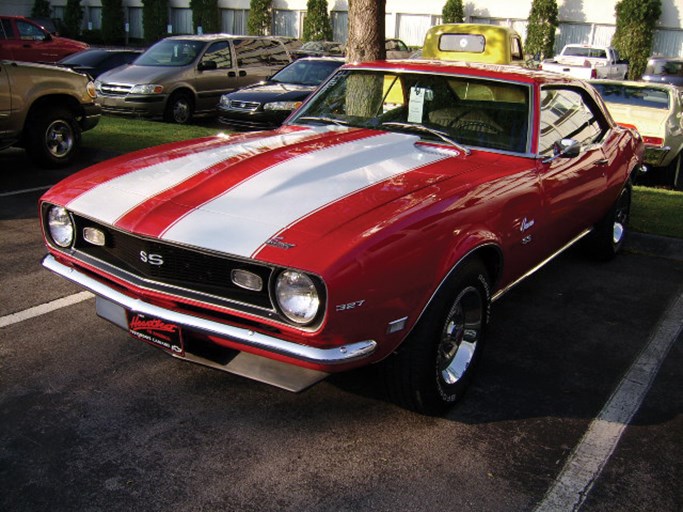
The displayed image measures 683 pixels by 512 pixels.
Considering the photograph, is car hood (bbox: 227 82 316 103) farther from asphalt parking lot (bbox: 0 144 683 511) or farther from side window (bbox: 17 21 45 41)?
side window (bbox: 17 21 45 41)

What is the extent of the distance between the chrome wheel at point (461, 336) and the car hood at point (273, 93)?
869cm

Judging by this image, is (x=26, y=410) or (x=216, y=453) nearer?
(x=216, y=453)

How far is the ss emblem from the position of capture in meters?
3.10

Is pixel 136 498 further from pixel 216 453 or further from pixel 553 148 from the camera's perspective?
pixel 553 148

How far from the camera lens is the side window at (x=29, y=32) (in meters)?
18.0

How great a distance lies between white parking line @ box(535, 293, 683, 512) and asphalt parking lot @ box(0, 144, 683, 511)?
0.03ft

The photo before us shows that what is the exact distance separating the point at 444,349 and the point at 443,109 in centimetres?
171

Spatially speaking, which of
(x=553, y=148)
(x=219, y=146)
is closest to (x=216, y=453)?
(x=219, y=146)

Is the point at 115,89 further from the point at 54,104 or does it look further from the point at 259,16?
the point at 259,16

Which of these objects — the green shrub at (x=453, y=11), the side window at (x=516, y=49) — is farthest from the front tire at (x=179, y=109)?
the green shrub at (x=453, y=11)

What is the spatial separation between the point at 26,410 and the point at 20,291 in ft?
5.39

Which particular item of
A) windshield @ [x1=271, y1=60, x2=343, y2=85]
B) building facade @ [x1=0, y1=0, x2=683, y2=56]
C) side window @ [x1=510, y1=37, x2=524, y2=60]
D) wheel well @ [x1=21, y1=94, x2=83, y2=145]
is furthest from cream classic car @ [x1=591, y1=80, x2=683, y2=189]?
building facade @ [x1=0, y1=0, x2=683, y2=56]

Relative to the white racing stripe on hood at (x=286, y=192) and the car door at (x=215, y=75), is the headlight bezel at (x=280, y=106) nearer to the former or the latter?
the car door at (x=215, y=75)

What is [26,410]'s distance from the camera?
3322 millimetres
